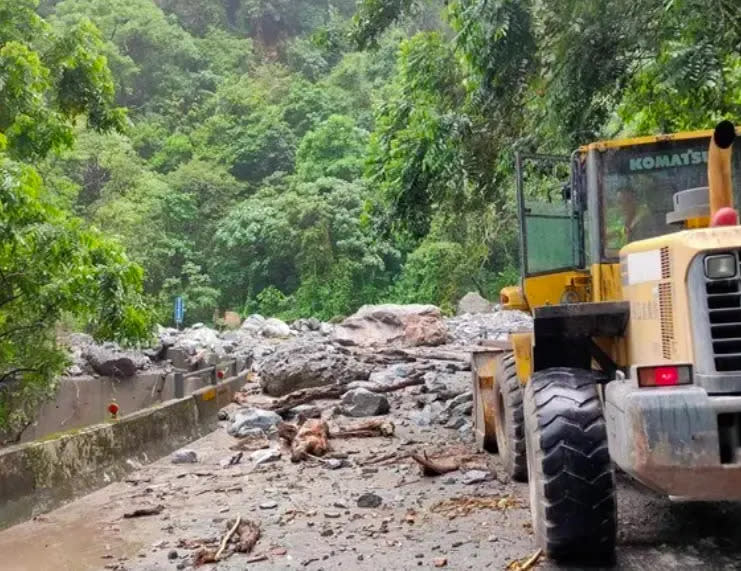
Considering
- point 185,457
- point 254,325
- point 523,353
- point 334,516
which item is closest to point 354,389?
point 185,457

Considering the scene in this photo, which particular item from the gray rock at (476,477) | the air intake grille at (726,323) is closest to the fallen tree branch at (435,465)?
the gray rock at (476,477)

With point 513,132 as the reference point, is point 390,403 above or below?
below

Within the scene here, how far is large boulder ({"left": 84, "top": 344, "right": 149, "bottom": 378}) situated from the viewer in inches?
650

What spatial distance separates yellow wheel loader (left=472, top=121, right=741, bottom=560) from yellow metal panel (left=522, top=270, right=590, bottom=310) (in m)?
0.01

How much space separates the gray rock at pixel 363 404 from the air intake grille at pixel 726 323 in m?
8.14

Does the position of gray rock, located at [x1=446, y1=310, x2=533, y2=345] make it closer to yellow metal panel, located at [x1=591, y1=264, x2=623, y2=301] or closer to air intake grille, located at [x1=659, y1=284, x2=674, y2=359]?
yellow metal panel, located at [x1=591, y1=264, x2=623, y2=301]

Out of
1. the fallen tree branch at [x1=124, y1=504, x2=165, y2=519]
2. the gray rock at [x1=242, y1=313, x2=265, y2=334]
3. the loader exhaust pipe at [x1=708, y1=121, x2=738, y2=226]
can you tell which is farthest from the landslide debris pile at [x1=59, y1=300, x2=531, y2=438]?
the loader exhaust pipe at [x1=708, y1=121, x2=738, y2=226]

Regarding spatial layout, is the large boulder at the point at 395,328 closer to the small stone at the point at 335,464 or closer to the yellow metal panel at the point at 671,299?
the small stone at the point at 335,464

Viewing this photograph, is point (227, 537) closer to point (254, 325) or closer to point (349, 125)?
point (254, 325)

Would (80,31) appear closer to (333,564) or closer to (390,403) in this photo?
(390,403)

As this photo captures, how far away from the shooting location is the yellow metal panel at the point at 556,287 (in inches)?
261

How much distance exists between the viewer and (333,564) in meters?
5.61

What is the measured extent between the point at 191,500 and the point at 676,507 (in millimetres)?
4356

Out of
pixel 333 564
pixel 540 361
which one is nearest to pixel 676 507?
pixel 540 361
